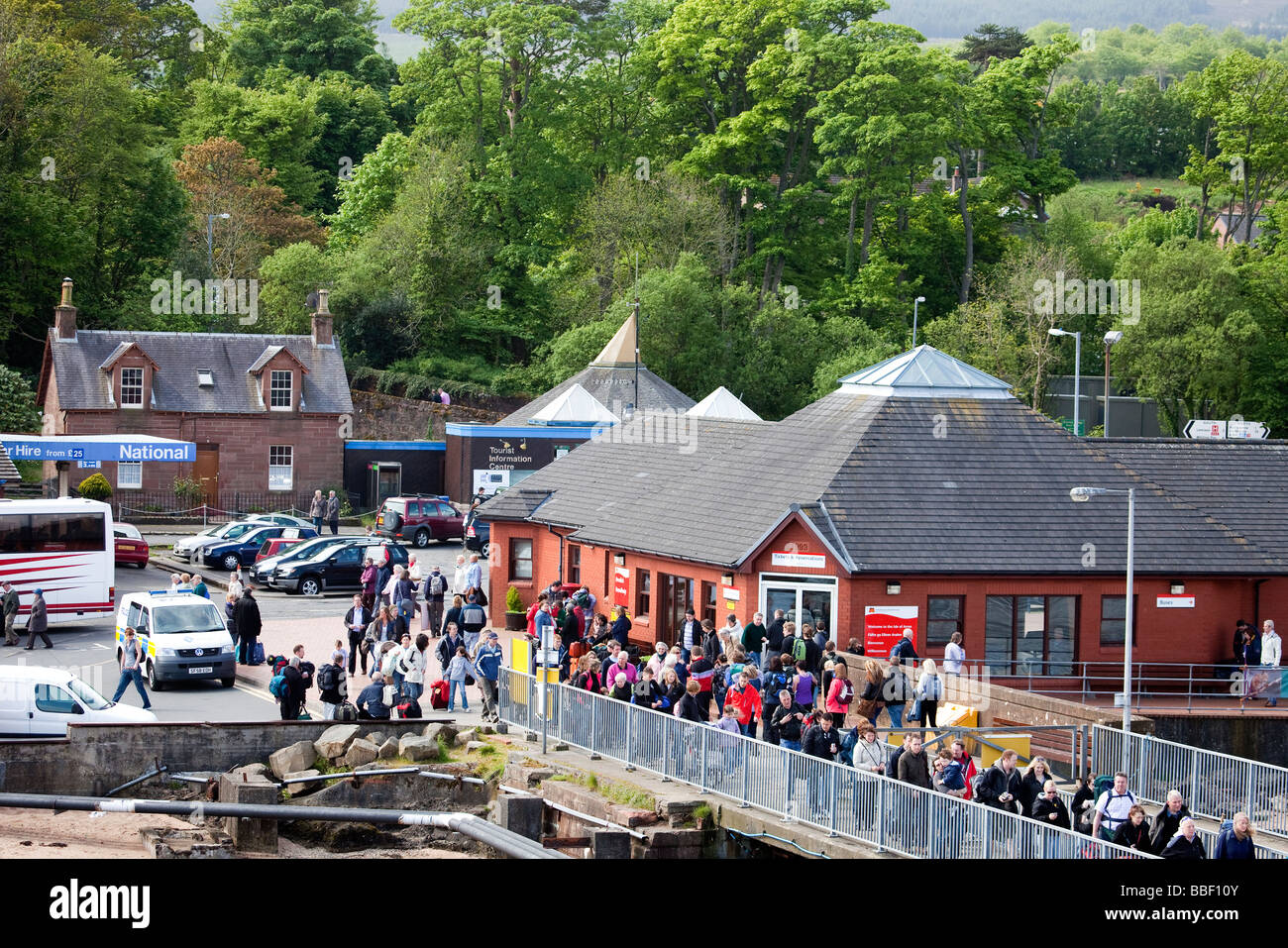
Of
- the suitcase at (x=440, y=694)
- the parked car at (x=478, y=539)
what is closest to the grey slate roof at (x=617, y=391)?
the parked car at (x=478, y=539)

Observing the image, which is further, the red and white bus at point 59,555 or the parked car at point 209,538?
the parked car at point 209,538

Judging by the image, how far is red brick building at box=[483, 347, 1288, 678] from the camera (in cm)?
3312

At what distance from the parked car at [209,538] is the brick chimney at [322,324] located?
14758mm

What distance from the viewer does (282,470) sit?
60625mm

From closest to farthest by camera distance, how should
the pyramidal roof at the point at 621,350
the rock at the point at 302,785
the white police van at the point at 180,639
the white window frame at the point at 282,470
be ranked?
the rock at the point at 302,785, the white police van at the point at 180,639, the pyramidal roof at the point at 621,350, the white window frame at the point at 282,470

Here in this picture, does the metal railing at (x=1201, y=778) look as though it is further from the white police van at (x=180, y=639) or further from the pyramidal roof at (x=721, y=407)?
the pyramidal roof at (x=721, y=407)

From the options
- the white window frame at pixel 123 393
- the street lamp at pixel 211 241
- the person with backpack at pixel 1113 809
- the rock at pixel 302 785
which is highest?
the street lamp at pixel 211 241

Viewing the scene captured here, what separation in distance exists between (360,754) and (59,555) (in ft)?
43.9

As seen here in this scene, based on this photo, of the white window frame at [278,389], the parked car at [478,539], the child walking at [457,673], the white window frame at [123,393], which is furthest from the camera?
the white window frame at [278,389]

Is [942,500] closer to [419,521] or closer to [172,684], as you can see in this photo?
[172,684]

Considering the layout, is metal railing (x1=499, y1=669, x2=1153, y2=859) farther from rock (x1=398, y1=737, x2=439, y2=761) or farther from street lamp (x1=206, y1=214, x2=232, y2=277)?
street lamp (x1=206, y1=214, x2=232, y2=277)

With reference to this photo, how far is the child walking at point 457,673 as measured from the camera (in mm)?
30062

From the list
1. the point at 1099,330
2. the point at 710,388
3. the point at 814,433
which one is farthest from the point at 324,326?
the point at 1099,330

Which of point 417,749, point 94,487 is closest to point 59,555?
point 417,749
